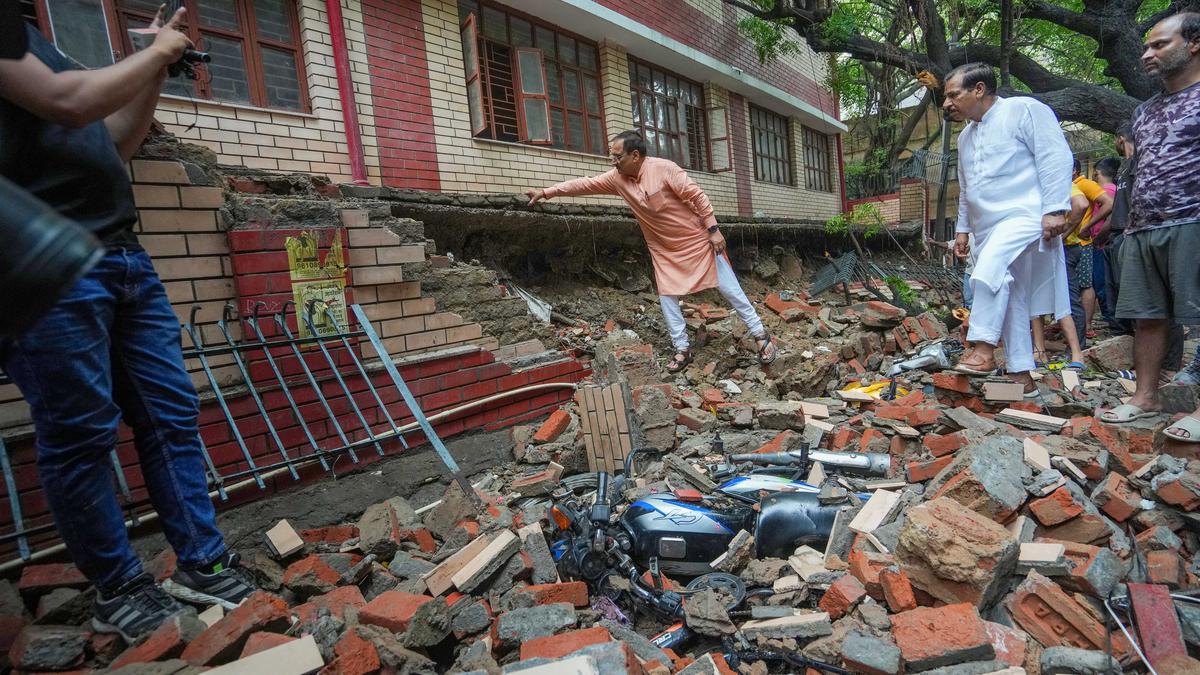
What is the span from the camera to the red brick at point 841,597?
1.67m

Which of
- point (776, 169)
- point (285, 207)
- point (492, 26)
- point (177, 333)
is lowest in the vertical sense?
point (177, 333)

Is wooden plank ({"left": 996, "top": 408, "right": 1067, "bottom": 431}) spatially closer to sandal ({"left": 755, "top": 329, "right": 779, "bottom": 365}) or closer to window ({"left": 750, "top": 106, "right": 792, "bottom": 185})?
sandal ({"left": 755, "top": 329, "right": 779, "bottom": 365})

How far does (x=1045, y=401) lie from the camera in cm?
313

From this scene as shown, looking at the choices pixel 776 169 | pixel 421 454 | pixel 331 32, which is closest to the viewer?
pixel 421 454

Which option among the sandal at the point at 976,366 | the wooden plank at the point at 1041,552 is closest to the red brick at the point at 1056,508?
the wooden plank at the point at 1041,552

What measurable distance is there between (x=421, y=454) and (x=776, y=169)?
36.5 ft

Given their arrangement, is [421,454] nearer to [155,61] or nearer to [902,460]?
[155,61]

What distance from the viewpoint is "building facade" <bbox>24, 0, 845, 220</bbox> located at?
4238 millimetres

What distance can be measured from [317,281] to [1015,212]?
357 cm

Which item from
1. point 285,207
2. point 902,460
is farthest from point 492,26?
point 902,460

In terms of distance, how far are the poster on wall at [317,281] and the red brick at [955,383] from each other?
3296mm

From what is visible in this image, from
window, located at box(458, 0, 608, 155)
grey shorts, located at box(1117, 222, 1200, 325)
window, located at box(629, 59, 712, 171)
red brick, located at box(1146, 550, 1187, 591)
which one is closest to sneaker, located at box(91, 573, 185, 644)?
red brick, located at box(1146, 550, 1187, 591)

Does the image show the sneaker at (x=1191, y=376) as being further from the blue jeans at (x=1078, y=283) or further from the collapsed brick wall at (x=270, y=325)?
the collapsed brick wall at (x=270, y=325)

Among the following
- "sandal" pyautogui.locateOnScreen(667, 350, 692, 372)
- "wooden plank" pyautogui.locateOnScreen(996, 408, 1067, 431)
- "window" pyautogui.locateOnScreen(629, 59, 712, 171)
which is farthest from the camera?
"window" pyautogui.locateOnScreen(629, 59, 712, 171)
